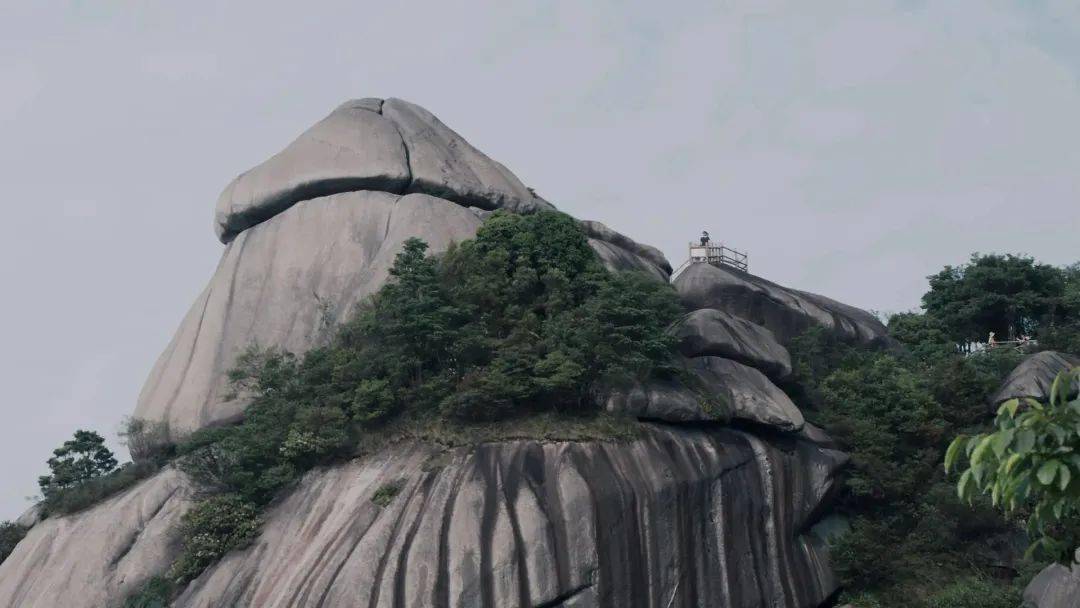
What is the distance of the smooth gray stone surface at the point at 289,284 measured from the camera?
31.7 meters

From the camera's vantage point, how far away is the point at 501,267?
2916 cm

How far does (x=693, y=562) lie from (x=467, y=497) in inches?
199

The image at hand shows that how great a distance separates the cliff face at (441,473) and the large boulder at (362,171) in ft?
0.21

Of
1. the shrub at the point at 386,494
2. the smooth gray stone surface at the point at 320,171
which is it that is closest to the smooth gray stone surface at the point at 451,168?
the smooth gray stone surface at the point at 320,171

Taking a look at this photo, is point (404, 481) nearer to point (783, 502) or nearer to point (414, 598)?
point (414, 598)

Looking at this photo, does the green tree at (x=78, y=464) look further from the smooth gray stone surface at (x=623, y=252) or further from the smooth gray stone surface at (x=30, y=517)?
the smooth gray stone surface at (x=623, y=252)

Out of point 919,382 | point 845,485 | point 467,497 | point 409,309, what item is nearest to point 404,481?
point 467,497

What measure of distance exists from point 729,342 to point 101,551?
51.3ft

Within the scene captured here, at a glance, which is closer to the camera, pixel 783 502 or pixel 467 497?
pixel 467 497

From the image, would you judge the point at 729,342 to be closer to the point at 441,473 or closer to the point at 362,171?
the point at 441,473

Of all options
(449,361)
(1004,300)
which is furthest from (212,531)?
(1004,300)

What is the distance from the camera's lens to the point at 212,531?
26.6 meters

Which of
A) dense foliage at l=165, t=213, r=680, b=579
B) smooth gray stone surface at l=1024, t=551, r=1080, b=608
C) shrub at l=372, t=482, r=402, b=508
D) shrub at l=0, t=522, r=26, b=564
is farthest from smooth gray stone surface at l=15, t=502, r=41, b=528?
smooth gray stone surface at l=1024, t=551, r=1080, b=608

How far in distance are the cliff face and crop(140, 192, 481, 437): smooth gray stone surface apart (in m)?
0.06
